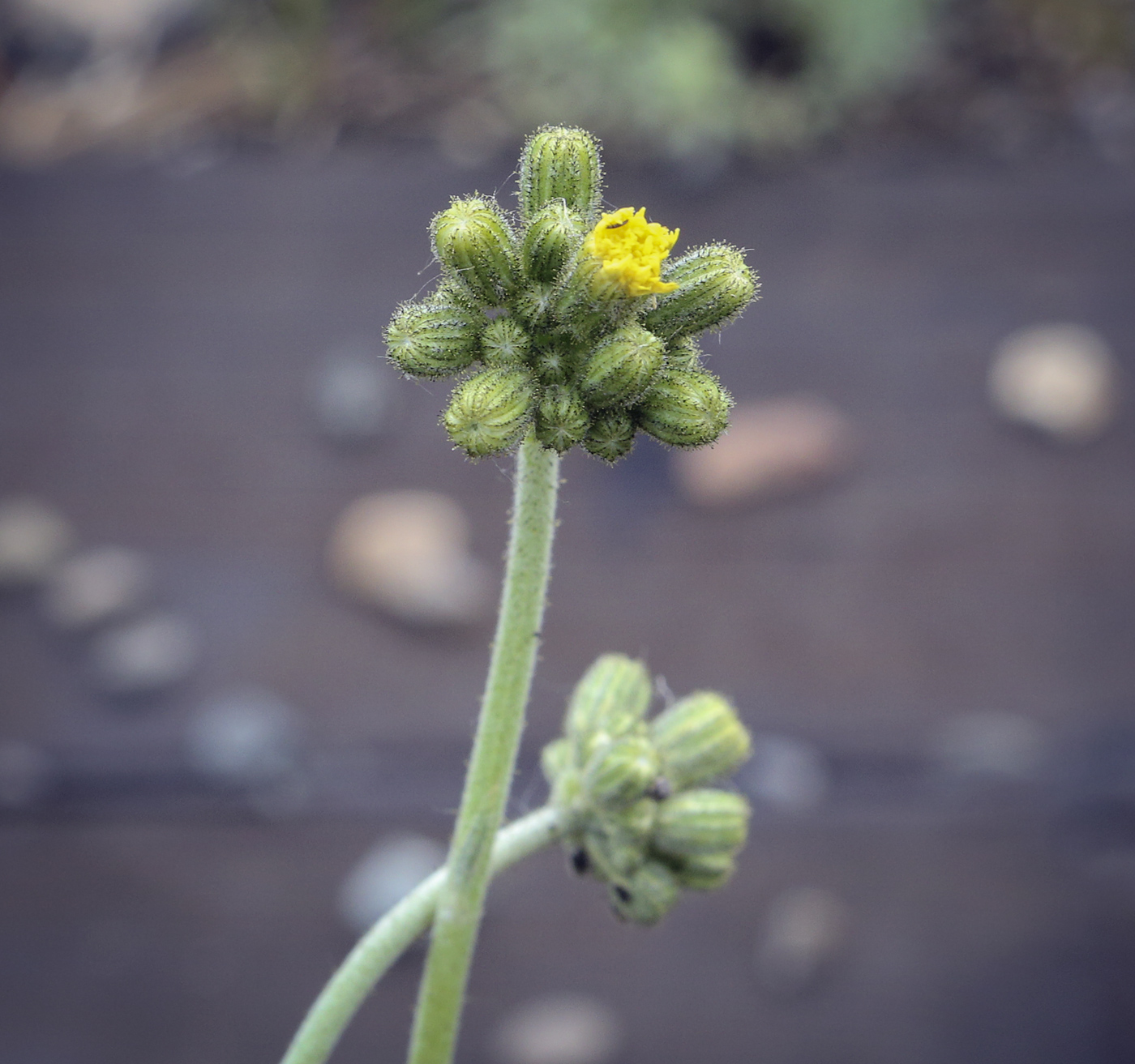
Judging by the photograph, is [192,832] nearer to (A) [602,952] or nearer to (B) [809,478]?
(A) [602,952]

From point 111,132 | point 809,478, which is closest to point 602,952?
point 809,478

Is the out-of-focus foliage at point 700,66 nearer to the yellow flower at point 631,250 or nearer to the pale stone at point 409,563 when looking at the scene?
the pale stone at point 409,563

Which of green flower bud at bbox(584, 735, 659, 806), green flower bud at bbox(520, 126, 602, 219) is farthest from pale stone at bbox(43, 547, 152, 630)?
green flower bud at bbox(520, 126, 602, 219)

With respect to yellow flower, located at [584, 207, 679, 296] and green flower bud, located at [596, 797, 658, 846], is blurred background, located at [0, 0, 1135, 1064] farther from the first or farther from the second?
yellow flower, located at [584, 207, 679, 296]

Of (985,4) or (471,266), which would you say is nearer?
(471,266)

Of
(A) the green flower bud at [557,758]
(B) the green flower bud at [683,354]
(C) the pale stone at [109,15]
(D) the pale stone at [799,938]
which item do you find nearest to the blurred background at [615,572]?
(D) the pale stone at [799,938]

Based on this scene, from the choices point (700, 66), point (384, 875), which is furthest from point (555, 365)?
point (700, 66)
